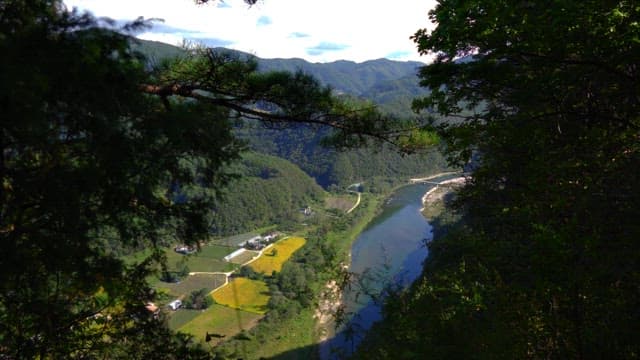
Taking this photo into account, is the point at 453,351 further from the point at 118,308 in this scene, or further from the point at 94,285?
the point at 94,285

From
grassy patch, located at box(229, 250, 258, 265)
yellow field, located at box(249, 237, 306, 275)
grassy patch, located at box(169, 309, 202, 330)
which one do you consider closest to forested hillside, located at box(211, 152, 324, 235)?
grassy patch, located at box(229, 250, 258, 265)

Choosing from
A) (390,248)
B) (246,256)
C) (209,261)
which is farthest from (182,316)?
(390,248)

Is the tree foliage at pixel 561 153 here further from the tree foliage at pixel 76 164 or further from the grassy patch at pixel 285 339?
the grassy patch at pixel 285 339

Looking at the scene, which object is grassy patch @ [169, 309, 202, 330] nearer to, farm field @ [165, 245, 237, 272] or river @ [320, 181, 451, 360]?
farm field @ [165, 245, 237, 272]

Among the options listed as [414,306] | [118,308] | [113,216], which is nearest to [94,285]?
[113,216]

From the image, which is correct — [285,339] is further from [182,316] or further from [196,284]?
[196,284]

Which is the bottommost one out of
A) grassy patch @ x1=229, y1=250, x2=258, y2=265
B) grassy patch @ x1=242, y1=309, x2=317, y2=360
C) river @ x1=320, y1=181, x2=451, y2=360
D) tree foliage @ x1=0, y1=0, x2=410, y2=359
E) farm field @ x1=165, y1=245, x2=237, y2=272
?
farm field @ x1=165, y1=245, x2=237, y2=272

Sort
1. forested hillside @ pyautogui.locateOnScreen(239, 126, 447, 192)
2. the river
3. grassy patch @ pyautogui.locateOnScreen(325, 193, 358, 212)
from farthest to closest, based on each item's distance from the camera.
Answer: forested hillside @ pyautogui.locateOnScreen(239, 126, 447, 192) < grassy patch @ pyautogui.locateOnScreen(325, 193, 358, 212) < the river
